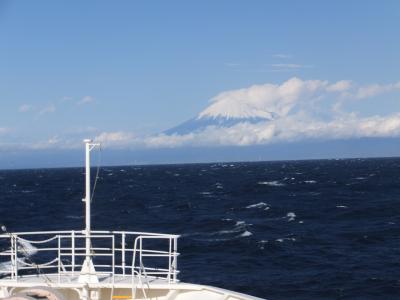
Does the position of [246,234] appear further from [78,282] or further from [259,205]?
[78,282]

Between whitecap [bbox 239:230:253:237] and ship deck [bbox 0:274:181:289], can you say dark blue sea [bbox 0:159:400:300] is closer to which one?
whitecap [bbox 239:230:253:237]

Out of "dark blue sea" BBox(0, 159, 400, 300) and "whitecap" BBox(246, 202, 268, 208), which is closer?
"dark blue sea" BBox(0, 159, 400, 300)

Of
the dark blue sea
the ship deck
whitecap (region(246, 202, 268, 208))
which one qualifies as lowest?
the dark blue sea

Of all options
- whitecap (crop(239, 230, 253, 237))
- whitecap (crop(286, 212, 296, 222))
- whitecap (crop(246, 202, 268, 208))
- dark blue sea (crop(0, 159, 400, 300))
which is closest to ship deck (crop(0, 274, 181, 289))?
dark blue sea (crop(0, 159, 400, 300))

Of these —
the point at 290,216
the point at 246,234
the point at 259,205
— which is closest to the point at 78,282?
the point at 246,234

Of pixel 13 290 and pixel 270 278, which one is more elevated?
pixel 13 290

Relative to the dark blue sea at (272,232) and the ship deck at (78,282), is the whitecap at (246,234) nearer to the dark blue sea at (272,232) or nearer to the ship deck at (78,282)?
the dark blue sea at (272,232)

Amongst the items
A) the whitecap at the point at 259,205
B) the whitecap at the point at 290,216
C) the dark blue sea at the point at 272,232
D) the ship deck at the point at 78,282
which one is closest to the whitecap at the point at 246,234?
the dark blue sea at the point at 272,232

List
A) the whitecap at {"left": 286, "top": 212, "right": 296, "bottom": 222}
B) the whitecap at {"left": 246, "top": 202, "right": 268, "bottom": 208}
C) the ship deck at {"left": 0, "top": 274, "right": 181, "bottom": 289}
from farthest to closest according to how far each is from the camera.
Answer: the whitecap at {"left": 246, "top": 202, "right": 268, "bottom": 208} < the whitecap at {"left": 286, "top": 212, "right": 296, "bottom": 222} < the ship deck at {"left": 0, "top": 274, "right": 181, "bottom": 289}

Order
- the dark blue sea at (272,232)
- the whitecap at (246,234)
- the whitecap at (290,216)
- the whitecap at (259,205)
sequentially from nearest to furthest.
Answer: the dark blue sea at (272,232) → the whitecap at (246,234) → the whitecap at (290,216) → the whitecap at (259,205)

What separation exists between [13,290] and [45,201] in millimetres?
65668

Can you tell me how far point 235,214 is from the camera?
55.9 meters

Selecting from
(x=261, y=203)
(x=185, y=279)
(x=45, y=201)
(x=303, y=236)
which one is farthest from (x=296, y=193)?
(x=185, y=279)

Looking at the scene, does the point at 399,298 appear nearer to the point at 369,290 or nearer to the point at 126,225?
the point at 369,290
